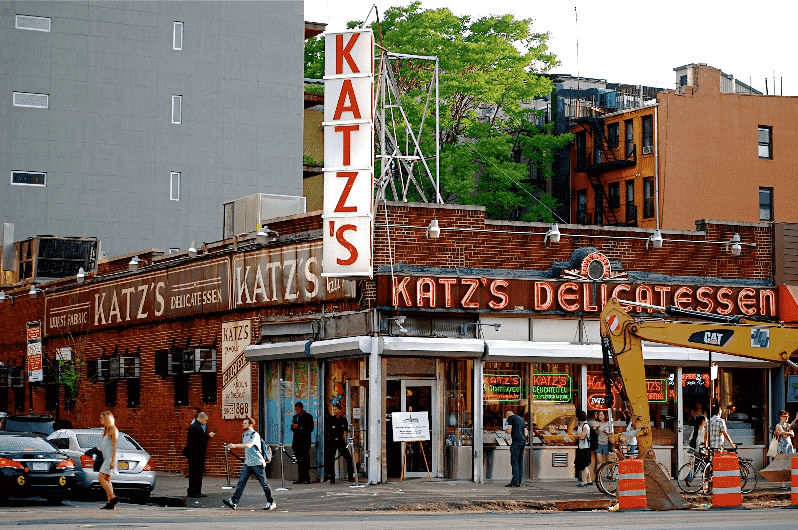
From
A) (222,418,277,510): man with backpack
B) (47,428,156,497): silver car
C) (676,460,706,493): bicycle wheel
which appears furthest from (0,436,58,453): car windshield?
(676,460,706,493): bicycle wheel

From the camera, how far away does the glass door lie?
100 feet

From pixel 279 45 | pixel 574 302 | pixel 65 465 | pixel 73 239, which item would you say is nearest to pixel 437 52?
pixel 279 45

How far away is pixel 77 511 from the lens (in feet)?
74.6

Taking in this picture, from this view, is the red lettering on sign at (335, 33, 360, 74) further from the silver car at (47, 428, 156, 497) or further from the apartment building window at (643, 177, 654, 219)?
the apartment building window at (643, 177, 654, 219)

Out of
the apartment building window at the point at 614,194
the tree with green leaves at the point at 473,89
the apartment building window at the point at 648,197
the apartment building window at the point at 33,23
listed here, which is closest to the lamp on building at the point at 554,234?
the tree with green leaves at the point at 473,89

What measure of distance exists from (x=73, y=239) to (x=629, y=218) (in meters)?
32.9

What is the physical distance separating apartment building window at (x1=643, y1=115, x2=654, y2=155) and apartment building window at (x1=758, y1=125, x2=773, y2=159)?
5.57 metres

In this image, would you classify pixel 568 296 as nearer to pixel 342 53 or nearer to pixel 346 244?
pixel 346 244

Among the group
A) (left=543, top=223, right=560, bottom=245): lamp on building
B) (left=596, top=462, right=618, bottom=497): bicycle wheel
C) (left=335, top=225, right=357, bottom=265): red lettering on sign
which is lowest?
(left=596, top=462, right=618, bottom=497): bicycle wheel

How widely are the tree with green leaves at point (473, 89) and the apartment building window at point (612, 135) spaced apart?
206 inches

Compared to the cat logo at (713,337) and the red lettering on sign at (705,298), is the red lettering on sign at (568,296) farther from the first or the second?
the cat logo at (713,337)

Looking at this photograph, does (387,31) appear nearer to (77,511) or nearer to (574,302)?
(574,302)

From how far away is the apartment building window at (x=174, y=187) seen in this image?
189 ft

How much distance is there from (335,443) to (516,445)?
4348mm
